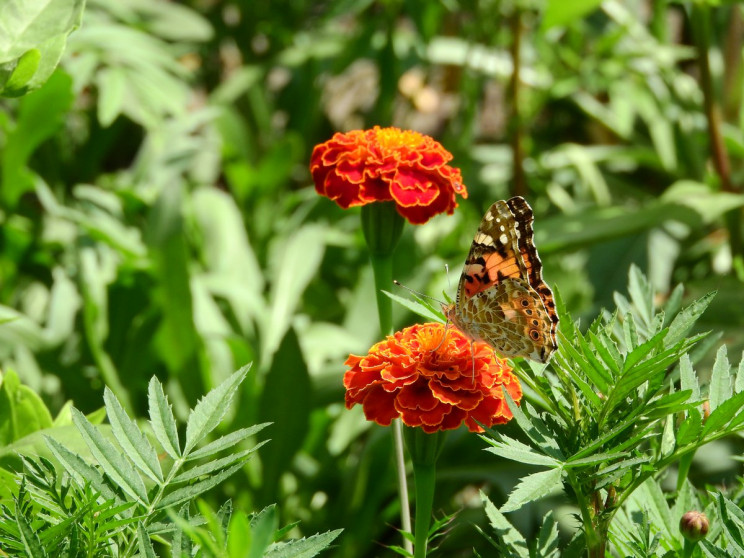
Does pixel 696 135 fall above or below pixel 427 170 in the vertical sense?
below

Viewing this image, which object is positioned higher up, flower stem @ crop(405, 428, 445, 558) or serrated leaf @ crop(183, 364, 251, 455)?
serrated leaf @ crop(183, 364, 251, 455)

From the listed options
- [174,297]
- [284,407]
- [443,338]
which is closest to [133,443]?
[443,338]

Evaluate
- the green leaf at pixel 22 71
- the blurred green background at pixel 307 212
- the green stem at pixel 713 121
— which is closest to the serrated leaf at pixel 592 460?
the green leaf at pixel 22 71

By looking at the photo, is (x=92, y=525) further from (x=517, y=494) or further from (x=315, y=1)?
(x=315, y=1)

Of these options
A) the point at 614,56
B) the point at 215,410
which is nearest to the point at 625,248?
the point at 614,56

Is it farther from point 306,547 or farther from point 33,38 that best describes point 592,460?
point 33,38

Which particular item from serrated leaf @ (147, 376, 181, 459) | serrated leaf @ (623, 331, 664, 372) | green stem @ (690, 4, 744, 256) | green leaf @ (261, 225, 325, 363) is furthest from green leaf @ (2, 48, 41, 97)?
green stem @ (690, 4, 744, 256)

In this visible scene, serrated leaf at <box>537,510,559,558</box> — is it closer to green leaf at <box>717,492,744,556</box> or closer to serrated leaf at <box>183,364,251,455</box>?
green leaf at <box>717,492,744,556</box>
